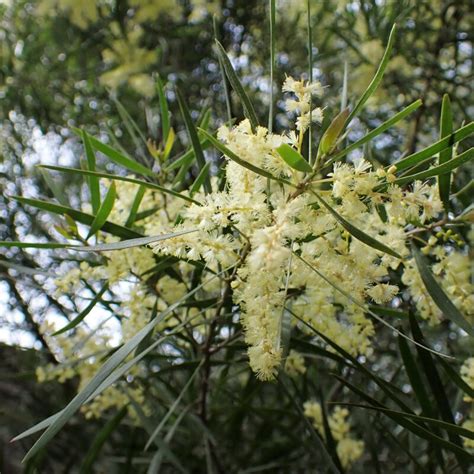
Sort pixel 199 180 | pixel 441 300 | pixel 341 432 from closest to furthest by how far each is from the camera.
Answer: pixel 441 300
pixel 199 180
pixel 341 432

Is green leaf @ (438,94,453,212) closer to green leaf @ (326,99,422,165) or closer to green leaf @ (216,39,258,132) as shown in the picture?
green leaf @ (326,99,422,165)

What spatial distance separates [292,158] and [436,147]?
21cm

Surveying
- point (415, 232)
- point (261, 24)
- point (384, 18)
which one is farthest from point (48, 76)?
point (415, 232)

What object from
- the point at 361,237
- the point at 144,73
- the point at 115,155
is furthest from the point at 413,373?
the point at 144,73

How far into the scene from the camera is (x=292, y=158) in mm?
752

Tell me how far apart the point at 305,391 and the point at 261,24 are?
5.54ft

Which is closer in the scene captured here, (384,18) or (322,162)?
(322,162)

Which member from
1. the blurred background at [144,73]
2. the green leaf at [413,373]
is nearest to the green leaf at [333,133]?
the green leaf at [413,373]

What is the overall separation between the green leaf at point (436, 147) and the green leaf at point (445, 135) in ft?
0.12

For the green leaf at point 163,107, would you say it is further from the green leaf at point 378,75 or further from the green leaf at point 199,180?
the green leaf at point 378,75

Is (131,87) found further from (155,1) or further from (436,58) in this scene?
(436,58)

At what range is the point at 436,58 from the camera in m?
2.15

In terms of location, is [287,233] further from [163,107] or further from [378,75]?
[163,107]

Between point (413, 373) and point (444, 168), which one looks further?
point (413, 373)
